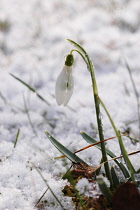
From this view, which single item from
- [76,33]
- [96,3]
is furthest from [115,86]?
[96,3]

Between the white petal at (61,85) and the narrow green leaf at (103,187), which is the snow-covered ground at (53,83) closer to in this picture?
the narrow green leaf at (103,187)

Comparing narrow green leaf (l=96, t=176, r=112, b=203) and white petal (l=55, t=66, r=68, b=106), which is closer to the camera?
narrow green leaf (l=96, t=176, r=112, b=203)

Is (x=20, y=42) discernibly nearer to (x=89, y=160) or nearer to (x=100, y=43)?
(x=100, y=43)

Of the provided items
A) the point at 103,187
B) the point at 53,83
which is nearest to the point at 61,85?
the point at 103,187

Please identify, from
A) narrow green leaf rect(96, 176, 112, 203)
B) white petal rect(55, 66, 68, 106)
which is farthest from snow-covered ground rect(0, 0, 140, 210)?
white petal rect(55, 66, 68, 106)

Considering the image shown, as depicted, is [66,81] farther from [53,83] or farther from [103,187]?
[53,83]

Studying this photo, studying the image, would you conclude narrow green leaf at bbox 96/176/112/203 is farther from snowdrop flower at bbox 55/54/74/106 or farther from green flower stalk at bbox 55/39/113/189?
snowdrop flower at bbox 55/54/74/106

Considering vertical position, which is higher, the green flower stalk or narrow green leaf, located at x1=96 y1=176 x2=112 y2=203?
the green flower stalk

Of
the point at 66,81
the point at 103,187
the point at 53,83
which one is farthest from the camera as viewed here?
the point at 53,83
